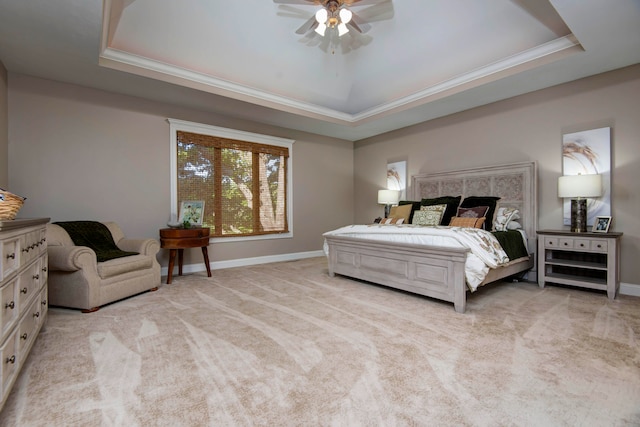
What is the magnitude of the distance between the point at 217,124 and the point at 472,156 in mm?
4187

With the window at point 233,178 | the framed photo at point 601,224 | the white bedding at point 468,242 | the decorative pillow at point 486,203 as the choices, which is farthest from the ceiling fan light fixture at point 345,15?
the framed photo at point 601,224

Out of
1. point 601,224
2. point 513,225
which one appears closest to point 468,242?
point 513,225

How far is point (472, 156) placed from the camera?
15.6ft

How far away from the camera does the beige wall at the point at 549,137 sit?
3354mm

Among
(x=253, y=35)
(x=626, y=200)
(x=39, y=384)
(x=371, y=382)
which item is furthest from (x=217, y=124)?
(x=626, y=200)

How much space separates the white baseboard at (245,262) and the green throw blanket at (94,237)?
0.98 metres

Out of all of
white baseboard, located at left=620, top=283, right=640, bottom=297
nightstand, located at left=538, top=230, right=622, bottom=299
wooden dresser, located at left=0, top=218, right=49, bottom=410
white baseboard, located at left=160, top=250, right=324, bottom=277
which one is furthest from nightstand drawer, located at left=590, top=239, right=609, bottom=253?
wooden dresser, located at left=0, top=218, right=49, bottom=410

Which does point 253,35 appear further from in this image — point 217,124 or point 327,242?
point 327,242

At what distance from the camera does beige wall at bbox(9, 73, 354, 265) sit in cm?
342

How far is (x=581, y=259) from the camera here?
3693mm

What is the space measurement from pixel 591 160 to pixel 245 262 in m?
5.09

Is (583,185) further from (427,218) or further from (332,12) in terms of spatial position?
(332,12)

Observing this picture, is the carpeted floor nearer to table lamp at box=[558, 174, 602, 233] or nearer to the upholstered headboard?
table lamp at box=[558, 174, 602, 233]

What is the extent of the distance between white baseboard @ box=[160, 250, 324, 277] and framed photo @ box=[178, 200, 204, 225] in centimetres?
80
